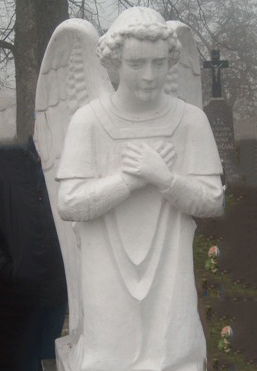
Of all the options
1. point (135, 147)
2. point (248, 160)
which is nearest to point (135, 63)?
point (135, 147)

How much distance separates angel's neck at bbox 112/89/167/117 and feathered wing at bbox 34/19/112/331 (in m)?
0.36

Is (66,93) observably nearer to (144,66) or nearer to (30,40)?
(144,66)

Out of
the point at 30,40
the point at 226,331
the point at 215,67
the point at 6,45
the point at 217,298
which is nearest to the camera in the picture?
the point at 226,331

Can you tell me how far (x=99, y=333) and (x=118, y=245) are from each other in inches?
14.2

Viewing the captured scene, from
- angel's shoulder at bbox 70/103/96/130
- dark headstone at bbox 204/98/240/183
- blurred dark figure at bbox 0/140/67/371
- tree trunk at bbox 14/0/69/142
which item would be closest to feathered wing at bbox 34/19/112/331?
blurred dark figure at bbox 0/140/67/371

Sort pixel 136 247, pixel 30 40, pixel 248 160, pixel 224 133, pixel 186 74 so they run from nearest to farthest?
pixel 136 247
pixel 186 74
pixel 30 40
pixel 248 160
pixel 224 133

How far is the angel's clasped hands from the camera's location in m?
3.02

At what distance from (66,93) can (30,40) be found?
6162mm

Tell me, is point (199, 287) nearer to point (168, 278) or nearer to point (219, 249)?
point (219, 249)

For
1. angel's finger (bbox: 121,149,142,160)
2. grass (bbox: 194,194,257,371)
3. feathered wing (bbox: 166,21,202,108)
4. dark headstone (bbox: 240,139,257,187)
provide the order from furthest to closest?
dark headstone (bbox: 240,139,257,187) < grass (bbox: 194,194,257,371) < feathered wing (bbox: 166,21,202,108) < angel's finger (bbox: 121,149,142,160)

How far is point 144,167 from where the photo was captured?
9.89 ft

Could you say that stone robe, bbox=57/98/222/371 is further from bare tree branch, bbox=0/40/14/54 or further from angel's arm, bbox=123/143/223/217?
bare tree branch, bbox=0/40/14/54

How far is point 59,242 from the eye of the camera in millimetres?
4047

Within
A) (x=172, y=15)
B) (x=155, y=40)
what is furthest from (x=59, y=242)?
(x=172, y=15)
